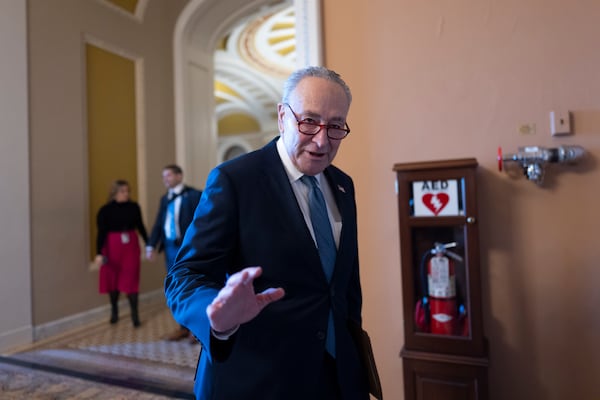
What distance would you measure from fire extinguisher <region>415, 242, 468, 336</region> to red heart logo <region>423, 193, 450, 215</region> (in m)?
0.21

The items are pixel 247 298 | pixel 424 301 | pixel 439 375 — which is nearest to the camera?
pixel 247 298

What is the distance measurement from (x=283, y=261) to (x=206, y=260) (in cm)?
21

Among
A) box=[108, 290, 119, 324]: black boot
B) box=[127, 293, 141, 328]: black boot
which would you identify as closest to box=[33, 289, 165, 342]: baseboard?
box=[108, 290, 119, 324]: black boot

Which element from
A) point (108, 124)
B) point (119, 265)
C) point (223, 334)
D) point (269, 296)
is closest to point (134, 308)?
point (119, 265)

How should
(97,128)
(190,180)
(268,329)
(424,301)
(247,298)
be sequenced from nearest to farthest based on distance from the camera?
(247,298) < (268,329) < (424,301) < (97,128) < (190,180)

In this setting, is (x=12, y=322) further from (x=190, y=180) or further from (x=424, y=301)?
(x=424, y=301)

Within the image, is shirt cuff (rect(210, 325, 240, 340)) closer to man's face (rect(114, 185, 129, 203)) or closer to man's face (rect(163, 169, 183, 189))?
man's face (rect(163, 169, 183, 189))

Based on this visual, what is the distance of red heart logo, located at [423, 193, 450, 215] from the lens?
86.4 inches

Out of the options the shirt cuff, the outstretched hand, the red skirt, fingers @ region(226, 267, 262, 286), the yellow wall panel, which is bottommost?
the red skirt

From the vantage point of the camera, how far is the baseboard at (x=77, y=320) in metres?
4.41

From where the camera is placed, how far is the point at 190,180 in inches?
244

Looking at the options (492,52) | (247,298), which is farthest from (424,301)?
(247,298)

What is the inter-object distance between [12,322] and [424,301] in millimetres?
4049

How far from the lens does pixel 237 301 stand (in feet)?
2.68
